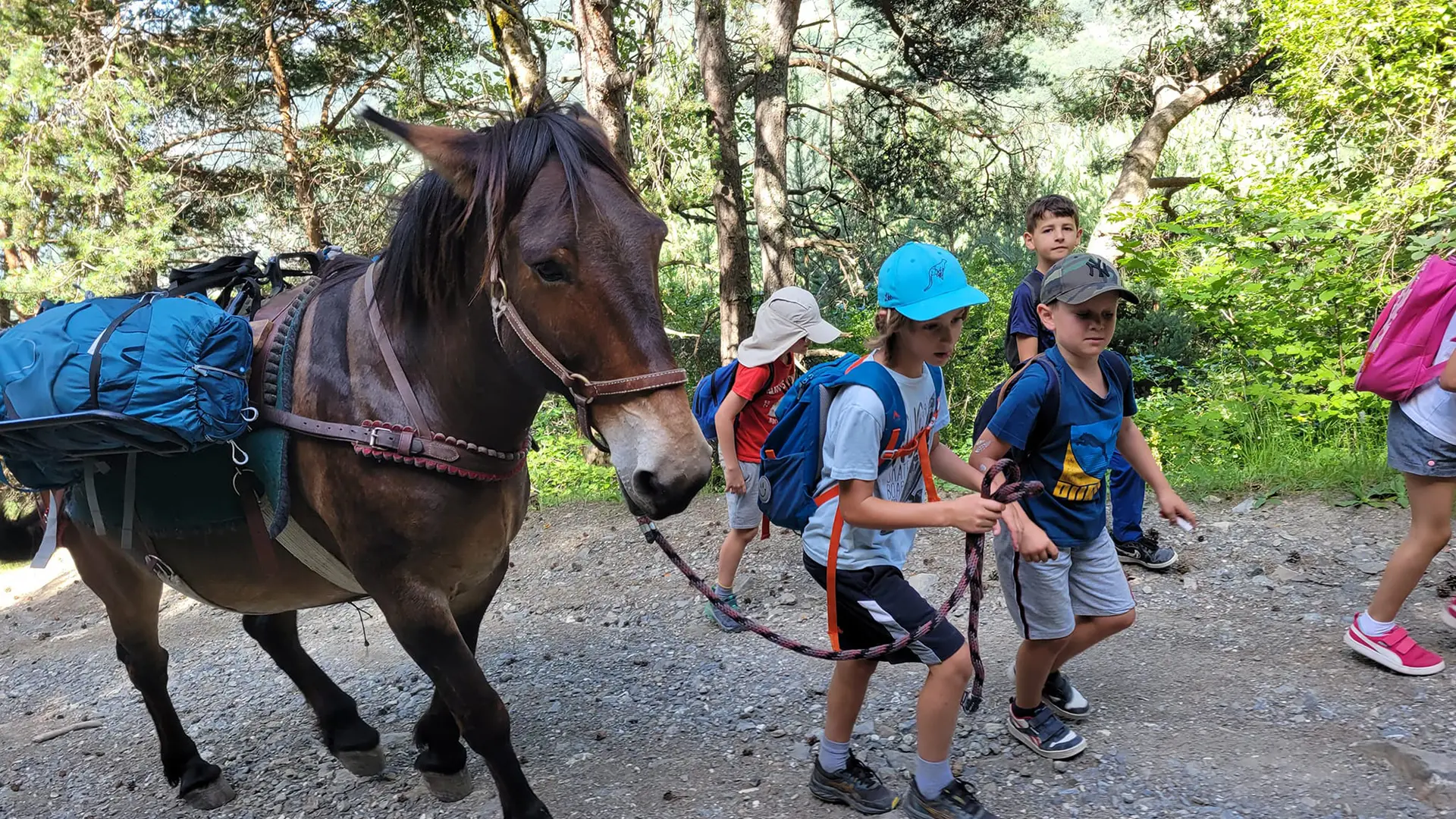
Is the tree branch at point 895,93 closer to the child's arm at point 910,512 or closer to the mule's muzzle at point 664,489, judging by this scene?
the child's arm at point 910,512

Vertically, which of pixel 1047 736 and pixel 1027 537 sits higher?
pixel 1027 537

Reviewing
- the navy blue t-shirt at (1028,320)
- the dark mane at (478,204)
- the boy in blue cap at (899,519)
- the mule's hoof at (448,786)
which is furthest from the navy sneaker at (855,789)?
the navy blue t-shirt at (1028,320)

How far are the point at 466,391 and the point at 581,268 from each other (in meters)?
0.62

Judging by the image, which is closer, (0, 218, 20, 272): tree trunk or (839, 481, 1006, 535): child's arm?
(839, 481, 1006, 535): child's arm

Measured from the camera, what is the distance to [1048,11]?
10.9 meters

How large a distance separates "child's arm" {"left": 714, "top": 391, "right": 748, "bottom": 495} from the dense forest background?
3.14 meters

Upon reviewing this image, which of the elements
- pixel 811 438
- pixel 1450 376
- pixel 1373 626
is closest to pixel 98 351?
pixel 811 438

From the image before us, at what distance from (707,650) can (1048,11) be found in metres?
10.4

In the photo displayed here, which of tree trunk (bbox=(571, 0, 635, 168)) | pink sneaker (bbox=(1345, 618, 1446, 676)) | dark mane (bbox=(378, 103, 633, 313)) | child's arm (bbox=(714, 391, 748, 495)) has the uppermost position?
tree trunk (bbox=(571, 0, 635, 168))

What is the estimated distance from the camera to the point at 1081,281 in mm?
2623

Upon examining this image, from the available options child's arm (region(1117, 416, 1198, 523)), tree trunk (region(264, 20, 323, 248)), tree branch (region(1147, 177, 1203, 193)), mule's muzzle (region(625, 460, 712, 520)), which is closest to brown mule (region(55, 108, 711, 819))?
mule's muzzle (region(625, 460, 712, 520))

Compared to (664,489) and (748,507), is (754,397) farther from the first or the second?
(664,489)

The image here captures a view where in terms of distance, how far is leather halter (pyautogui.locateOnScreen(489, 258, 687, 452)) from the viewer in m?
1.98

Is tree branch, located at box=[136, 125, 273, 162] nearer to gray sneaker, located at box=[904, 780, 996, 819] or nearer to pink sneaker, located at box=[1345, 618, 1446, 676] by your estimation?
gray sneaker, located at box=[904, 780, 996, 819]
